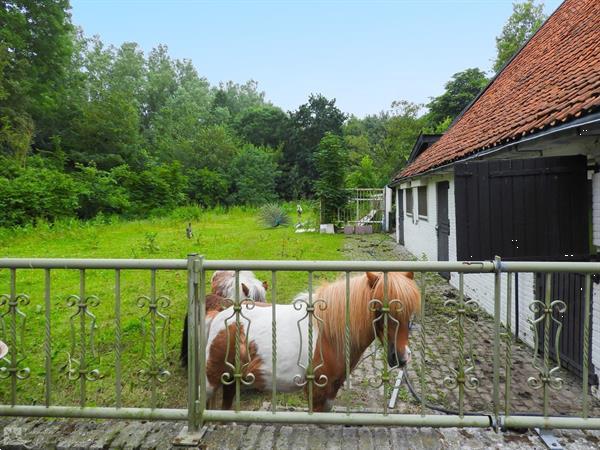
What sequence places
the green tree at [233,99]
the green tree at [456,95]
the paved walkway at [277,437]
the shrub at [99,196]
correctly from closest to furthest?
1. the paved walkway at [277,437]
2. the shrub at [99,196]
3. the green tree at [456,95]
4. the green tree at [233,99]

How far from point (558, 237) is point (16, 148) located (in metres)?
24.0

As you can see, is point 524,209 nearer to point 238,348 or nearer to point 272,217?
point 238,348

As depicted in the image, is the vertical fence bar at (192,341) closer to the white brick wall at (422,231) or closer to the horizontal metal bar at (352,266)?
the horizontal metal bar at (352,266)

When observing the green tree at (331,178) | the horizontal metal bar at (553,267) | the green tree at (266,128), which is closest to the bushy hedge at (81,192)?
the green tree at (331,178)

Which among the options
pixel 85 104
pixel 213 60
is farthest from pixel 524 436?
pixel 213 60

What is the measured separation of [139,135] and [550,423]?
111ft

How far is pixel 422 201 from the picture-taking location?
11523 millimetres

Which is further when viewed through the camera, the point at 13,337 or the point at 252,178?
the point at 252,178

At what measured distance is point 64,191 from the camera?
1906 cm

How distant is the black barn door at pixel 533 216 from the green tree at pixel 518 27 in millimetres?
28863

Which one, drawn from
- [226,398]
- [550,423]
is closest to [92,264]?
[226,398]

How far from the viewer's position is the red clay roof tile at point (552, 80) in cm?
365

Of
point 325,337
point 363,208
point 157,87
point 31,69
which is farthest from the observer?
point 157,87

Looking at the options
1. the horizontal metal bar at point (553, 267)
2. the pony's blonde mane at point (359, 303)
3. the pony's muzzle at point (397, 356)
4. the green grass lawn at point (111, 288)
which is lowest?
the green grass lawn at point (111, 288)
